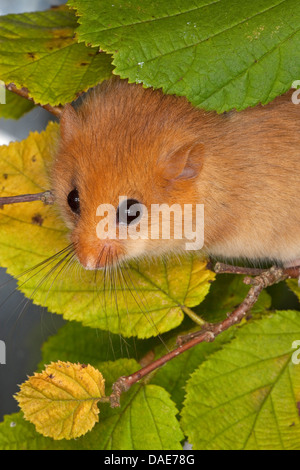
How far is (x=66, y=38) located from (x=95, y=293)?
0.50 meters

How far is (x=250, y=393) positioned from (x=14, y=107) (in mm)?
792

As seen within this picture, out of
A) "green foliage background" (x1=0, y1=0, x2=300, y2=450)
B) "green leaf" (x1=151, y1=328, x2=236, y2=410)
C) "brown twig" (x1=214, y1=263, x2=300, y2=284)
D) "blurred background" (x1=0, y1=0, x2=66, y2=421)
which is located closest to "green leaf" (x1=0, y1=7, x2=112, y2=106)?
"green foliage background" (x1=0, y1=0, x2=300, y2=450)

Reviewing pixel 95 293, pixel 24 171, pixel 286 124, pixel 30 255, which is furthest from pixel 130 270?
pixel 286 124

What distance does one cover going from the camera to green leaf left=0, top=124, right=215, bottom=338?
1.18 meters

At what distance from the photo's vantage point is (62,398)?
1063 mm

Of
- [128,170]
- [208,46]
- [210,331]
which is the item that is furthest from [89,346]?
[208,46]

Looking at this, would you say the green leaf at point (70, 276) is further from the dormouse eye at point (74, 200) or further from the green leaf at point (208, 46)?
the green leaf at point (208, 46)

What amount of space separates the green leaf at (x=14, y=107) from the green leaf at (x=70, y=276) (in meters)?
0.08

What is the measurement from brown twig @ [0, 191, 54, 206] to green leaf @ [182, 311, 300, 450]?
1.43 ft

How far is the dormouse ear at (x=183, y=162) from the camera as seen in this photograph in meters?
1.08

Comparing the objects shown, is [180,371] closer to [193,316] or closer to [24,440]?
[193,316]

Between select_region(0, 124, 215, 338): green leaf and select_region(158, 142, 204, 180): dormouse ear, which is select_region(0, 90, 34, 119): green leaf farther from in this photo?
select_region(158, 142, 204, 180): dormouse ear

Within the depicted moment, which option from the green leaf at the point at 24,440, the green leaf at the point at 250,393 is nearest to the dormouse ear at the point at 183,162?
the green leaf at the point at 250,393

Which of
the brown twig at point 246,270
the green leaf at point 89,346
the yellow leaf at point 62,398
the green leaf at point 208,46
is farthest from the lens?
the green leaf at point 89,346
